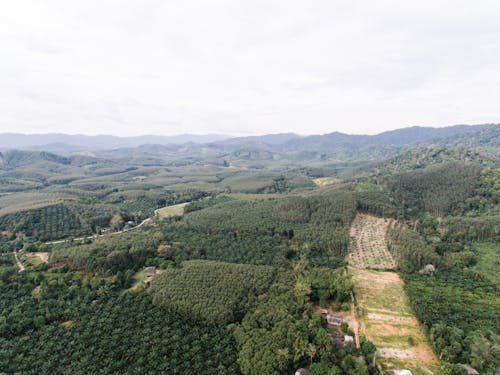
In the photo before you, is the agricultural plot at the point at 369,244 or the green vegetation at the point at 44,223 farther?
the green vegetation at the point at 44,223

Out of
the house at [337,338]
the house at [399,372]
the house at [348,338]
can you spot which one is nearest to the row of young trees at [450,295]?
the house at [399,372]

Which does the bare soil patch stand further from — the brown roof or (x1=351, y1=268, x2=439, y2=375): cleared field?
(x1=351, y1=268, x2=439, y2=375): cleared field

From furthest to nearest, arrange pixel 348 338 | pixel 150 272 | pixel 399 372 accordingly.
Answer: pixel 150 272 < pixel 348 338 < pixel 399 372

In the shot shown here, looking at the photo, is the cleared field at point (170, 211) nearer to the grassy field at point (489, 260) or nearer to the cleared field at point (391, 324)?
the cleared field at point (391, 324)

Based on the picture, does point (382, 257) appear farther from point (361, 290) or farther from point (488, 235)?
point (488, 235)

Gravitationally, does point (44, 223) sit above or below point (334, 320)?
above

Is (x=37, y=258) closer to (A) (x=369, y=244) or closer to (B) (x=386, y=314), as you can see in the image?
(B) (x=386, y=314)

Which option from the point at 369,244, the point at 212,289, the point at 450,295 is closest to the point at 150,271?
the point at 212,289
